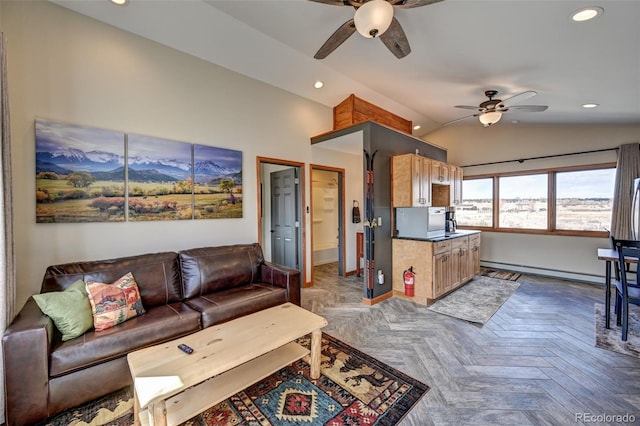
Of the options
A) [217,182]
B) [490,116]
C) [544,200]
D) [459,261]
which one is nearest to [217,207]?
[217,182]

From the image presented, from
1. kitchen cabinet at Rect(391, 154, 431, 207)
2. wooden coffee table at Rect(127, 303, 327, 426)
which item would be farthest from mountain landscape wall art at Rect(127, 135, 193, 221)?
kitchen cabinet at Rect(391, 154, 431, 207)

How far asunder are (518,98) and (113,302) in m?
4.92

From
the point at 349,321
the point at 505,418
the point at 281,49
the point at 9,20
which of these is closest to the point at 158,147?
the point at 9,20

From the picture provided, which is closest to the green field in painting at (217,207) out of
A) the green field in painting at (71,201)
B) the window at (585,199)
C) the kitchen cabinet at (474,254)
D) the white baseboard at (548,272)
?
the green field in painting at (71,201)

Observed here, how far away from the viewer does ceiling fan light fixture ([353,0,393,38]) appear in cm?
187

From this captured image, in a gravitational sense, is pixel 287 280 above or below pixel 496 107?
below

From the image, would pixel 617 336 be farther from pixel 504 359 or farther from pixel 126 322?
pixel 126 322

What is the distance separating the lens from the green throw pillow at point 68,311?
185 cm

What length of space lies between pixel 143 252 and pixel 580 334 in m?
4.85

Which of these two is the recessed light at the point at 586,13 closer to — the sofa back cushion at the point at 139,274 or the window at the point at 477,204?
the sofa back cushion at the point at 139,274

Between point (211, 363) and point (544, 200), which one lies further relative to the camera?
point (544, 200)

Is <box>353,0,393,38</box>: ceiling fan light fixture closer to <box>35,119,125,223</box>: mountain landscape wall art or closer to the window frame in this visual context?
<box>35,119,125,223</box>: mountain landscape wall art

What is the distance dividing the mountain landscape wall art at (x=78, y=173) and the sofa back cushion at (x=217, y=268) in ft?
2.85

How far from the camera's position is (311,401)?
1.88 m
